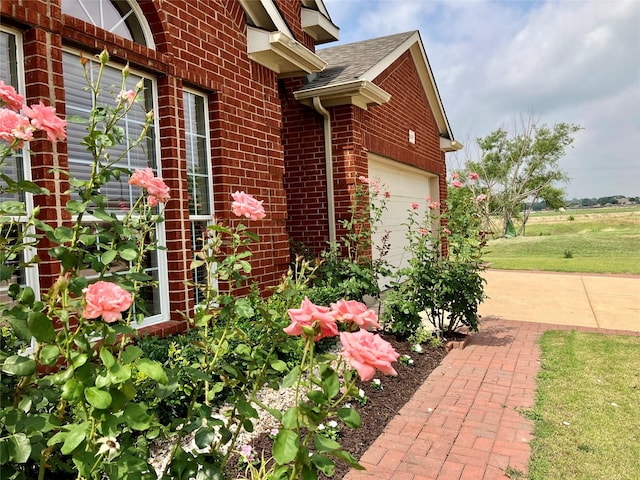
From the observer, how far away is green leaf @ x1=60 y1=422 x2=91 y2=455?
1.32m

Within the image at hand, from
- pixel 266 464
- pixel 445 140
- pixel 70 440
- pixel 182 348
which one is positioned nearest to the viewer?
pixel 70 440

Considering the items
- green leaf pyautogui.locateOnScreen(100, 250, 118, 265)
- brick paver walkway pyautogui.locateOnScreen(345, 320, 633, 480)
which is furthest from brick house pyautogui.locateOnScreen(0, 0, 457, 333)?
brick paver walkway pyautogui.locateOnScreen(345, 320, 633, 480)

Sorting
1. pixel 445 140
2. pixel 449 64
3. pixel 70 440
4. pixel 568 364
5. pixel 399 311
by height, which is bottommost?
pixel 568 364

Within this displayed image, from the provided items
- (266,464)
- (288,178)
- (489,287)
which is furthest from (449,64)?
(266,464)

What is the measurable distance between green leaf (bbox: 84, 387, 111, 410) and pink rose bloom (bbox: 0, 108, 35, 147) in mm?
867

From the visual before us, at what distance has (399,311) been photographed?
5.46m

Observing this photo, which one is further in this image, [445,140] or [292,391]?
[445,140]

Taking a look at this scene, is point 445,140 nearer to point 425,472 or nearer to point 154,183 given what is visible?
point 425,472

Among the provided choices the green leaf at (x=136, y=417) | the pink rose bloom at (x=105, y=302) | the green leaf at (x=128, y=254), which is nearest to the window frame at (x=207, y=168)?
the green leaf at (x=128, y=254)

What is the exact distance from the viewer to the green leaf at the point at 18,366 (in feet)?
4.61

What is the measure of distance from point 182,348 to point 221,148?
2165 mm

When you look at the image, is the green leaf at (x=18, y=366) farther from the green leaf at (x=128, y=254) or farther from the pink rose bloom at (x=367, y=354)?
the pink rose bloom at (x=367, y=354)

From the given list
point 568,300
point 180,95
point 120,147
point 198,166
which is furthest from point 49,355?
point 568,300

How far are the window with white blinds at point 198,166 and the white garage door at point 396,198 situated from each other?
392 centimetres
